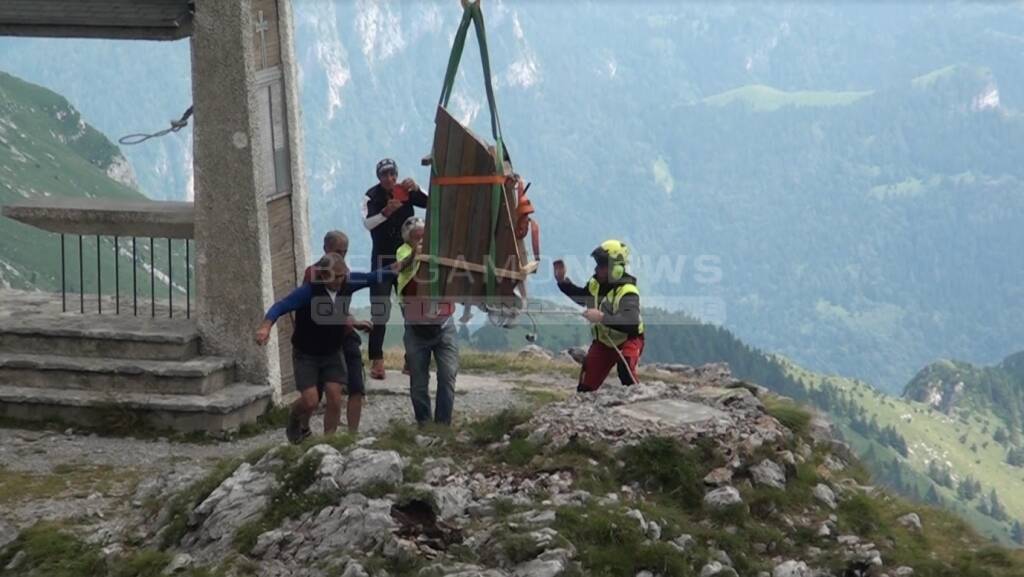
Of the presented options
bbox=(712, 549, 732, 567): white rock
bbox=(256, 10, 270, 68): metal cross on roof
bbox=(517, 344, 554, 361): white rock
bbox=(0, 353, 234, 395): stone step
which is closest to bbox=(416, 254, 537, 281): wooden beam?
bbox=(712, 549, 732, 567): white rock

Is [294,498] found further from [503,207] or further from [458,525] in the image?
[503,207]

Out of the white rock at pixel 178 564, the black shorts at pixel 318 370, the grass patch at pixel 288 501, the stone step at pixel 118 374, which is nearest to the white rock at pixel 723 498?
the grass patch at pixel 288 501

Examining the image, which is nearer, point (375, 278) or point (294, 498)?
point (294, 498)

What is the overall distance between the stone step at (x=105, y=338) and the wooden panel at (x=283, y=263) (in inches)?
37.3

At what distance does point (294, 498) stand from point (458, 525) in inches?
44.4

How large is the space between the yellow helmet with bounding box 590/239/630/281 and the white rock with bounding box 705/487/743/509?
2.91 meters

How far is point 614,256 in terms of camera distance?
13656 millimetres

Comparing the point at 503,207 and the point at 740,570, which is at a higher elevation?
the point at 503,207

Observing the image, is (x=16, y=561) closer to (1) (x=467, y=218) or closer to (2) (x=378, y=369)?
(1) (x=467, y=218)

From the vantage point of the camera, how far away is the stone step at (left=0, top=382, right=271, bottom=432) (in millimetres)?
14875

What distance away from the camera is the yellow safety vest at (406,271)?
12970 mm

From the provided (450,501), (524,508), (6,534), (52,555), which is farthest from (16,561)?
(524,508)

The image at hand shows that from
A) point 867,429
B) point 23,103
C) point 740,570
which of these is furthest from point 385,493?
point 23,103

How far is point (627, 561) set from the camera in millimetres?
9828
